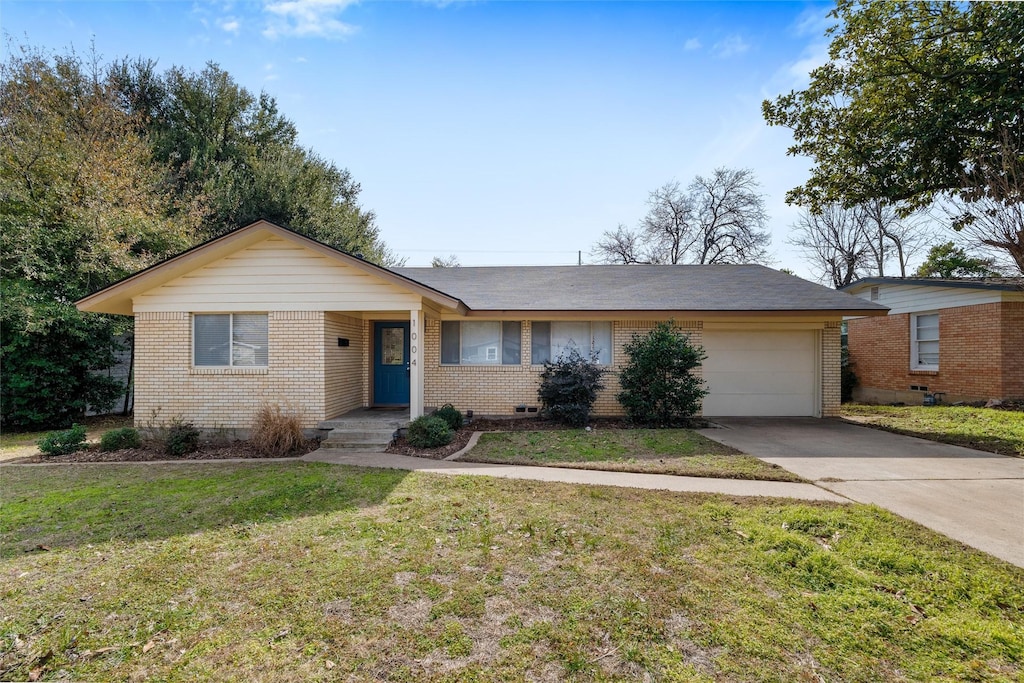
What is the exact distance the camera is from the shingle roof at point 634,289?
37.0 ft

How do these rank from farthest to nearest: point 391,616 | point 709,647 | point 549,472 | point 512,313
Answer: point 512,313
point 549,472
point 391,616
point 709,647

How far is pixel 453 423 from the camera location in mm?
9992

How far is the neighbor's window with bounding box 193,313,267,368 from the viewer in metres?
9.42

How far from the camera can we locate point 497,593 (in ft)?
10.8

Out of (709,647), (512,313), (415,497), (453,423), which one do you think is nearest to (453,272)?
(512,313)

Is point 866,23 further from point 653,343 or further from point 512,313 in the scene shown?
point 512,313

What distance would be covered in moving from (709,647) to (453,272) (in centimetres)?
1286

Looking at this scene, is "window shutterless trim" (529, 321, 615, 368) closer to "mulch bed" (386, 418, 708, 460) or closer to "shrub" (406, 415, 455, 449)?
"mulch bed" (386, 418, 708, 460)

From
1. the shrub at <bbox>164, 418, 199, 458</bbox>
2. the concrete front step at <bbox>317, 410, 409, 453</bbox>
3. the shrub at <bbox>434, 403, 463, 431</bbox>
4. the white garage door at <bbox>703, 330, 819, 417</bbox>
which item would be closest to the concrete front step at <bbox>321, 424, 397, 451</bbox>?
the concrete front step at <bbox>317, 410, 409, 453</bbox>

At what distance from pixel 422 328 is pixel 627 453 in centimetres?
472

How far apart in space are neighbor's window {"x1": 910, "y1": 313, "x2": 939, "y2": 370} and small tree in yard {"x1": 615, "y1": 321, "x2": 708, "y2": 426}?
33.3ft

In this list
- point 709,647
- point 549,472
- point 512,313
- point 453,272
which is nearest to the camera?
point 709,647

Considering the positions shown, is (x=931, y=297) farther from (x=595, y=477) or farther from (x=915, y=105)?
(x=595, y=477)

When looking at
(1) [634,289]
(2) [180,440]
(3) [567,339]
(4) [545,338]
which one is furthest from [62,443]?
(1) [634,289]
